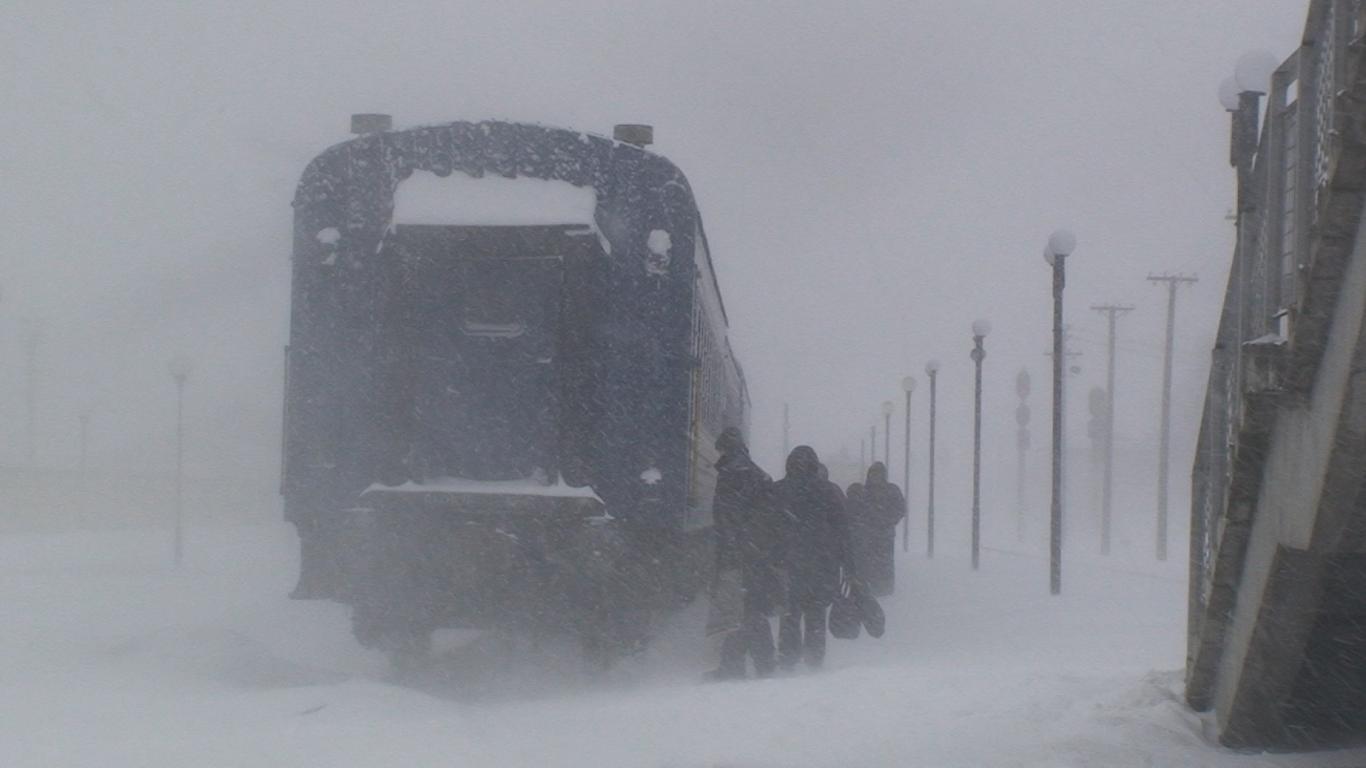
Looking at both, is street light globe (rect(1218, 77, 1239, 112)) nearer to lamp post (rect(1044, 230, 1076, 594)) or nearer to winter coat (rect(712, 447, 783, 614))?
winter coat (rect(712, 447, 783, 614))

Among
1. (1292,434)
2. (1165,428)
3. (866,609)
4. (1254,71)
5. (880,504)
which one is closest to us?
(1292,434)

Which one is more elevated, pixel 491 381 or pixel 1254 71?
pixel 1254 71

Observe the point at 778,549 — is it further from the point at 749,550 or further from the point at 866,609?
the point at 866,609

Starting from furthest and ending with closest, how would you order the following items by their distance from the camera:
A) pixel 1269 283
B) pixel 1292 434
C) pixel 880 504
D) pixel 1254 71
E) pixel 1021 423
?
pixel 1021 423
pixel 880 504
pixel 1254 71
pixel 1269 283
pixel 1292 434

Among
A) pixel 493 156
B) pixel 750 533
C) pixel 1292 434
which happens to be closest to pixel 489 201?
pixel 493 156

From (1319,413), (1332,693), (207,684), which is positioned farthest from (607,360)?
(1319,413)

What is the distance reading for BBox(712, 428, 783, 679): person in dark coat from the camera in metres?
9.37

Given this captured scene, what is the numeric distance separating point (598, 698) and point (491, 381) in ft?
6.88

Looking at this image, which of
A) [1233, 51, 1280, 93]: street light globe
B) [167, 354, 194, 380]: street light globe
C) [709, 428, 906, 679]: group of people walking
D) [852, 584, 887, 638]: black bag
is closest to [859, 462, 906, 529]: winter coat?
[852, 584, 887, 638]: black bag

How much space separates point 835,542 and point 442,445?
2.59 metres

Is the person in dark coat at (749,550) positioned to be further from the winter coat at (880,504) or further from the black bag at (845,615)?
the winter coat at (880,504)

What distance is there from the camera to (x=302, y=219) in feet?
31.5

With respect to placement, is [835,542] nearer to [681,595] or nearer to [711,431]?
[681,595]

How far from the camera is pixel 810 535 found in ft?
30.8
